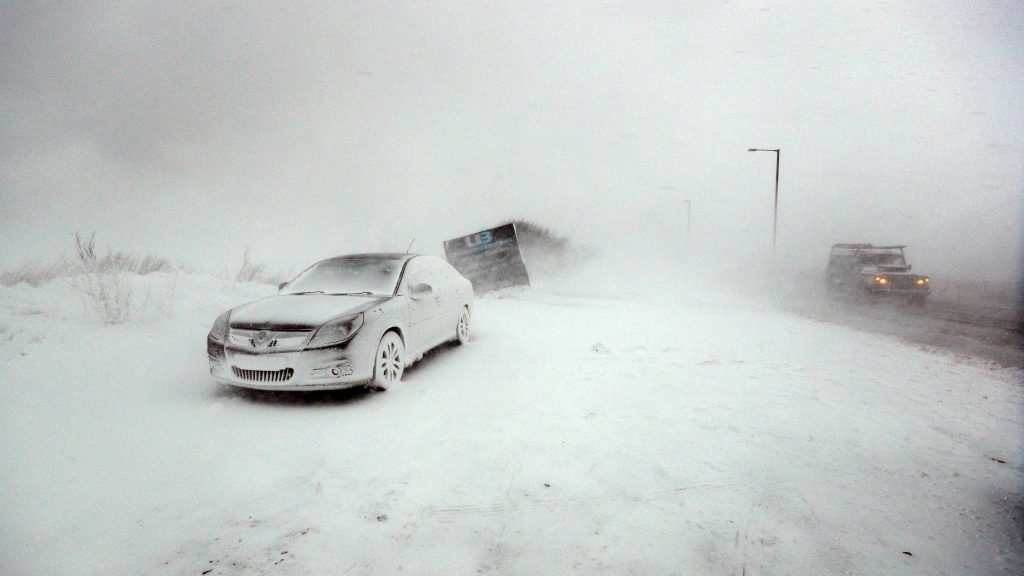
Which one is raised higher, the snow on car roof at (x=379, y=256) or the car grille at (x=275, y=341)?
the snow on car roof at (x=379, y=256)

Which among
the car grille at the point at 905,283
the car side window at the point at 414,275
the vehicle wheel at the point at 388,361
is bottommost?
the car grille at the point at 905,283

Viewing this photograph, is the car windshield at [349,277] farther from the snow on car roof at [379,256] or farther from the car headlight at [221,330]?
the car headlight at [221,330]

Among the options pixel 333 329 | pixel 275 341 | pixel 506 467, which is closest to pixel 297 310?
pixel 275 341

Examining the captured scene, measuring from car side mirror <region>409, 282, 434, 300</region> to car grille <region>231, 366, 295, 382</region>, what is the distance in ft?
5.40

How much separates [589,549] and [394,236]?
2182cm

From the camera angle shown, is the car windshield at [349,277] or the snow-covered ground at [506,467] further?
the car windshield at [349,277]

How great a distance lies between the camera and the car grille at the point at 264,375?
441 cm

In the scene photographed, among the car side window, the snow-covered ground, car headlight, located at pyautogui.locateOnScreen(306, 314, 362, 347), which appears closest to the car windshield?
the car side window

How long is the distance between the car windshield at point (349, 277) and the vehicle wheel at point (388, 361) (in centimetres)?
62

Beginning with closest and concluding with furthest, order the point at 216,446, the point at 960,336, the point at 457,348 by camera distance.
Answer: the point at 216,446
the point at 457,348
the point at 960,336

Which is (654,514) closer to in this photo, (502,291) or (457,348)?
(457,348)

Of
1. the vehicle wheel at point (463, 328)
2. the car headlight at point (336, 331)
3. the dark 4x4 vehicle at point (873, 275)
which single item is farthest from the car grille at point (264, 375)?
the dark 4x4 vehicle at point (873, 275)

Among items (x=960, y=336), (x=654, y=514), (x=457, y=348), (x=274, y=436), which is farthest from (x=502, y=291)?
(x=654, y=514)

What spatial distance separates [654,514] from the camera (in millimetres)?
2703
